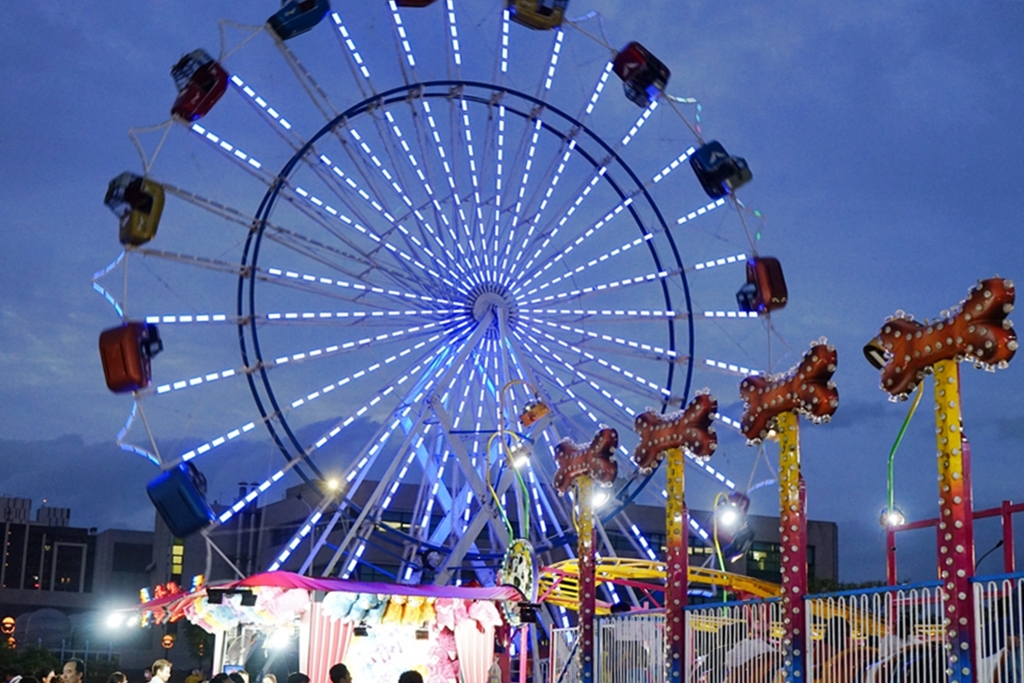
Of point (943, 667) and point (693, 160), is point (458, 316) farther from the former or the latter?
point (943, 667)

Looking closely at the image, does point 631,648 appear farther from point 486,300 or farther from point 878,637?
point 486,300

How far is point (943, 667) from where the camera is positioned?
11039 millimetres

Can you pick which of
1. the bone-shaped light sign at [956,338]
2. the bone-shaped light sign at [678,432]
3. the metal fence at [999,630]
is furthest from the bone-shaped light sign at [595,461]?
the metal fence at [999,630]

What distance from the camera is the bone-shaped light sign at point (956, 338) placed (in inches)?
415

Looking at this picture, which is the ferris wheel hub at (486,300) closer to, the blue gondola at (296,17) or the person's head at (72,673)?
the blue gondola at (296,17)

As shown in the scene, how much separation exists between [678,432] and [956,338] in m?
5.85

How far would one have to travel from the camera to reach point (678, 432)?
643 inches

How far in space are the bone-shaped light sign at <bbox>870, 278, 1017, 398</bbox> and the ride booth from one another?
856 centimetres

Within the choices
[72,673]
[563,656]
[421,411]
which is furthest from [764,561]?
[72,673]

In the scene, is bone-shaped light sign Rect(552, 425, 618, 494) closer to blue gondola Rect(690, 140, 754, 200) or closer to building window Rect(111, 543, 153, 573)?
blue gondola Rect(690, 140, 754, 200)

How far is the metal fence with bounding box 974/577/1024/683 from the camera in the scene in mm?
9961

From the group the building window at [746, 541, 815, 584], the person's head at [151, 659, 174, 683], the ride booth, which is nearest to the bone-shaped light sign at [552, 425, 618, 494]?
the ride booth

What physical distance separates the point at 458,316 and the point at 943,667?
14.9 m

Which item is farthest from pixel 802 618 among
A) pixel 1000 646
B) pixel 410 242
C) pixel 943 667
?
pixel 410 242
